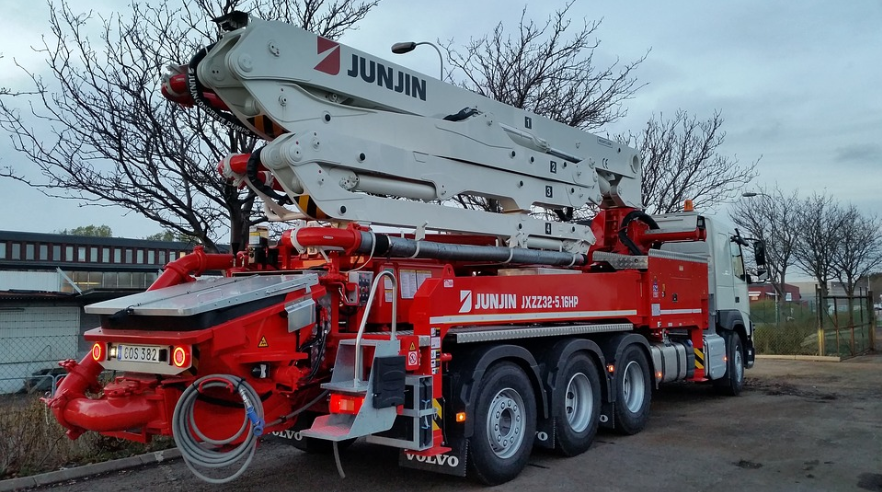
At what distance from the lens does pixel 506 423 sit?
698cm

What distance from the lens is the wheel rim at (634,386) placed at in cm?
924

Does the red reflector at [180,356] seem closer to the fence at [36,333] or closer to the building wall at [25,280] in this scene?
the fence at [36,333]

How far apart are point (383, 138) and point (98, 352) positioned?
307 centimetres

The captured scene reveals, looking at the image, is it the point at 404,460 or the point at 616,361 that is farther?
the point at 616,361

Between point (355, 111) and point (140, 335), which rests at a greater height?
point (355, 111)

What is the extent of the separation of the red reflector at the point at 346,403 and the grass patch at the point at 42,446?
10.5 feet

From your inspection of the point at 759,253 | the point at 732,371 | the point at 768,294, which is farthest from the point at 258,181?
the point at 768,294

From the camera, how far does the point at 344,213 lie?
6.29 metres

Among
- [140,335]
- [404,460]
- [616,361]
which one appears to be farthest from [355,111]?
[616,361]

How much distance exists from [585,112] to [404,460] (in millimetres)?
11498

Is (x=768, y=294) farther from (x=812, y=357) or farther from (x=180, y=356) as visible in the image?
(x=180, y=356)

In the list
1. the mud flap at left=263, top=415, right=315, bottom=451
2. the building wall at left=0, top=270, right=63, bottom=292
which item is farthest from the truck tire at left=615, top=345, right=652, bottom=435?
the building wall at left=0, top=270, right=63, bottom=292

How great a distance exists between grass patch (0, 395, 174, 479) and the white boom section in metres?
3.81

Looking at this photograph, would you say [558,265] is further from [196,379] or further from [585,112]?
[585,112]
